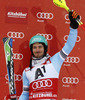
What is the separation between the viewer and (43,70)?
5.86 feet

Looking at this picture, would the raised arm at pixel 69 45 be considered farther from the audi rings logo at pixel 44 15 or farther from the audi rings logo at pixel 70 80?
the audi rings logo at pixel 44 15

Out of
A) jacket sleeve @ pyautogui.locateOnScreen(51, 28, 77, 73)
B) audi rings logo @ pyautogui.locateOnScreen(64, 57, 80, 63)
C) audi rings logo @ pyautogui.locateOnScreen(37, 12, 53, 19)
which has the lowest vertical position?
audi rings logo @ pyautogui.locateOnScreen(64, 57, 80, 63)

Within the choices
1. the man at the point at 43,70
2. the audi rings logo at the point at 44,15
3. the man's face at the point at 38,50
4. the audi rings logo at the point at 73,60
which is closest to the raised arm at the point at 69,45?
the man at the point at 43,70

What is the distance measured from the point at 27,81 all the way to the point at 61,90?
44cm

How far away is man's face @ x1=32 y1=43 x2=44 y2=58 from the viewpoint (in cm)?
181

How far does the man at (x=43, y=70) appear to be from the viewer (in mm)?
1736

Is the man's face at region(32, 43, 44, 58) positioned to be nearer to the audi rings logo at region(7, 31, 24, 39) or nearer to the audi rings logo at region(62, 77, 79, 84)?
the audi rings logo at region(7, 31, 24, 39)

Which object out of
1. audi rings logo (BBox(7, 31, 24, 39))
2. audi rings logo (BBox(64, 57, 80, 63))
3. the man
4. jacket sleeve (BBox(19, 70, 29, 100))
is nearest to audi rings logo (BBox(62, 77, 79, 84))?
audi rings logo (BBox(64, 57, 80, 63))

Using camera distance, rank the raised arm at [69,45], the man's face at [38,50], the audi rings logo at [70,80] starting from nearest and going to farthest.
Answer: the raised arm at [69,45], the man's face at [38,50], the audi rings logo at [70,80]

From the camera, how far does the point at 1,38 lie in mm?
2094

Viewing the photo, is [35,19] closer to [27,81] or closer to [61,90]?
[27,81]

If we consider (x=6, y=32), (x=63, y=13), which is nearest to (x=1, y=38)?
(x=6, y=32)

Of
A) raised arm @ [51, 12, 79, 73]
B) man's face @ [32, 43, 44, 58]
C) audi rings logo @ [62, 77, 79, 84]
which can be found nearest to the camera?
raised arm @ [51, 12, 79, 73]

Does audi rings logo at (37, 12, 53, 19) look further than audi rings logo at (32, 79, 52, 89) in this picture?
Yes
